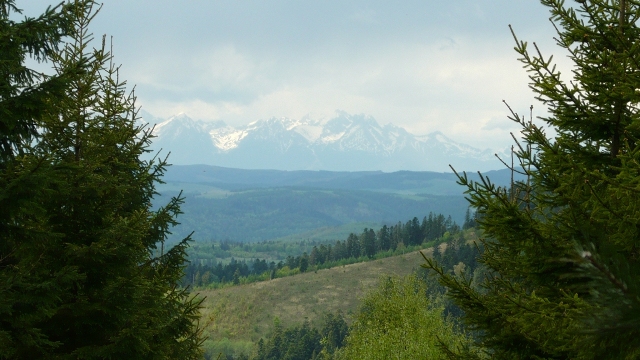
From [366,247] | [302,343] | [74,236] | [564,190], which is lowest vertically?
[302,343]

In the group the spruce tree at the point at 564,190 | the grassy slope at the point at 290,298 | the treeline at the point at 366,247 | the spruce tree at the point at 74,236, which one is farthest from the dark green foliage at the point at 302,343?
the spruce tree at the point at 564,190

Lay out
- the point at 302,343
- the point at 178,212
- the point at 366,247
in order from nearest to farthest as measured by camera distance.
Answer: the point at 178,212
the point at 302,343
the point at 366,247

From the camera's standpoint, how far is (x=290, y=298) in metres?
149

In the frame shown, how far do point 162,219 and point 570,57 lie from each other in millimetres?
10146

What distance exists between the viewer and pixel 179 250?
13.7 meters

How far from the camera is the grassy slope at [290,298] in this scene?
133 m

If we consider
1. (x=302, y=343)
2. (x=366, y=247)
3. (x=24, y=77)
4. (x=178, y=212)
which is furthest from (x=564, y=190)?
(x=366, y=247)

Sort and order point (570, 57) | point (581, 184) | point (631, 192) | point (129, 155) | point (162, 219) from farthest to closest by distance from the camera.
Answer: point (162, 219), point (129, 155), point (570, 57), point (581, 184), point (631, 192)

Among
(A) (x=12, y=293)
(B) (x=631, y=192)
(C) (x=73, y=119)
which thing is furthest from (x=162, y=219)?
(B) (x=631, y=192)

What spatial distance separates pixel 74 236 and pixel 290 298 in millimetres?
143353

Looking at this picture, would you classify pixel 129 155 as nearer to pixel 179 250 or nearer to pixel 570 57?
pixel 179 250

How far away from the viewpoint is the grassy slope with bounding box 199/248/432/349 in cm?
13300

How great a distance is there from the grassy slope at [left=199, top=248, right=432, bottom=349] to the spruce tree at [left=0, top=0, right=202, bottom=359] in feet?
382

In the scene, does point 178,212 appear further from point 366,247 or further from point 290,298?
point 366,247
